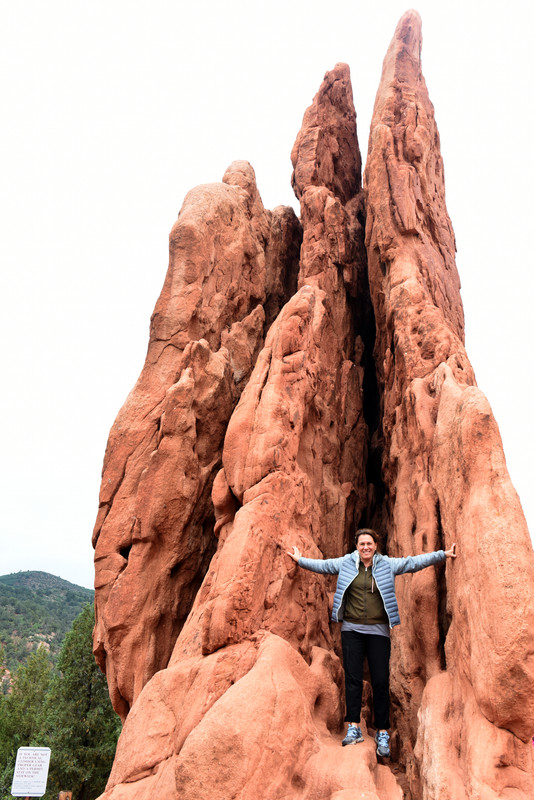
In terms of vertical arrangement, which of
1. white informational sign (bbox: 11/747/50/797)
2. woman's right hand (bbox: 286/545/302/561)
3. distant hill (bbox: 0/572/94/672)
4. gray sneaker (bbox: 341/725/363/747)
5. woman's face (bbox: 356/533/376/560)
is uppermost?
woman's face (bbox: 356/533/376/560)

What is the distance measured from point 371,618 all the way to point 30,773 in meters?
8.58

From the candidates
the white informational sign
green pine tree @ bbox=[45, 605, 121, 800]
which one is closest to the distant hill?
green pine tree @ bbox=[45, 605, 121, 800]

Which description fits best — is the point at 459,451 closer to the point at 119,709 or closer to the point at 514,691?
the point at 514,691

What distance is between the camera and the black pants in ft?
23.7

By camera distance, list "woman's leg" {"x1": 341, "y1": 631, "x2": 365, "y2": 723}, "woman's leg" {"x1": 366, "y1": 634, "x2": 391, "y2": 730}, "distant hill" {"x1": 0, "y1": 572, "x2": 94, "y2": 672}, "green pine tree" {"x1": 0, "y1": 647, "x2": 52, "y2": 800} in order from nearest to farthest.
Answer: "woman's leg" {"x1": 366, "y1": 634, "x2": 391, "y2": 730} < "woman's leg" {"x1": 341, "y1": 631, "x2": 365, "y2": 723} < "green pine tree" {"x1": 0, "y1": 647, "x2": 52, "y2": 800} < "distant hill" {"x1": 0, "y1": 572, "x2": 94, "y2": 672}

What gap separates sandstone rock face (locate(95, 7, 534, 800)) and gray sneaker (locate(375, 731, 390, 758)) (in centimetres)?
13

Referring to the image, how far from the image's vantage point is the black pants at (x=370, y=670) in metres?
7.22

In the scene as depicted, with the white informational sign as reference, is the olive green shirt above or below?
above

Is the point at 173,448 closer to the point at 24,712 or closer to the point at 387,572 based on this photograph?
the point at 387,572

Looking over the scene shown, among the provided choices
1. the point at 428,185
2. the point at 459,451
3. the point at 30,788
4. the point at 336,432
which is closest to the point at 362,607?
the point at 459,451

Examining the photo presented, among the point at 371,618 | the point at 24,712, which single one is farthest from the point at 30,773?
the point at 24,712

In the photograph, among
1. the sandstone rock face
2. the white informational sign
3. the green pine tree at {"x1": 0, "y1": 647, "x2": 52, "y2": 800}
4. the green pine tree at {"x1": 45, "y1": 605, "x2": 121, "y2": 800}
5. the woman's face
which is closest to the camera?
the sandstone rock face

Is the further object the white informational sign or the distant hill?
the distant hill

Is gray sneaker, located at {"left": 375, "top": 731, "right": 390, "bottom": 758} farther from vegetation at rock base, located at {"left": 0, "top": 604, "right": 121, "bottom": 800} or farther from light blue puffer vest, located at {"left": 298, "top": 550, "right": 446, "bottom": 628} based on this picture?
vegetation at rock base, located at {"left": 0, "top": 604, "right": 121, "bottom": 800}
